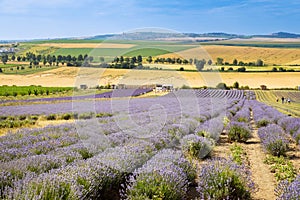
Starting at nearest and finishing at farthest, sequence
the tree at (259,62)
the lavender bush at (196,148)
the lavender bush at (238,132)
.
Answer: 1. the lavender bush at (196,148)
2. the lavender bush at (238,132)
3. the tree at (259,62)

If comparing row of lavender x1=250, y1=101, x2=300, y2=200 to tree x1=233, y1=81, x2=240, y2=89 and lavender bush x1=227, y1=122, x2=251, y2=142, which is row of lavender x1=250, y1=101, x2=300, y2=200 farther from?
tree x1=233, y1=81, x2=240, y2=89

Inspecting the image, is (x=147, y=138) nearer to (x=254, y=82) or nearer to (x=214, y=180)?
(x=214, y=180)

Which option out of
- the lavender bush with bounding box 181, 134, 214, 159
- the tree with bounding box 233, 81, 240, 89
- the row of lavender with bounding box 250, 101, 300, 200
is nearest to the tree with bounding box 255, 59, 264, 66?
the tree with bounding box 233, 81, 240, 89

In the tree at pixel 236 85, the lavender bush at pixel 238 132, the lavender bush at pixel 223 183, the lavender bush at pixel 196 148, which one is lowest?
the tree at pixel 236 85

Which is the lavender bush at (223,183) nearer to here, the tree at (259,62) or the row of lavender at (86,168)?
the row of lavender at (86,168)

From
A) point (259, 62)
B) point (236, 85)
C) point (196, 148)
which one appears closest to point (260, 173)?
point (196, 148)

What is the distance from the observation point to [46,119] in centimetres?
1908

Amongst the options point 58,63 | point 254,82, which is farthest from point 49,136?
point 58,63

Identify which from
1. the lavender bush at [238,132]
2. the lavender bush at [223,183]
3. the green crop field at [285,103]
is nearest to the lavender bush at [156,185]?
the lavender bush at [223,183]

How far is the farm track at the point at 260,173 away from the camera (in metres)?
5.48

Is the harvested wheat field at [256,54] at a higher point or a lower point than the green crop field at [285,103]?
higher

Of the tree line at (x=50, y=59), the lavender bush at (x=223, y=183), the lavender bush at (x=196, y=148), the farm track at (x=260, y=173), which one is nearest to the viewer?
the lavender bush at (x=223, y=183)

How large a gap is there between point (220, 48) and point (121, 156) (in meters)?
84.5

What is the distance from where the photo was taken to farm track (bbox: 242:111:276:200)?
5.48 metres
